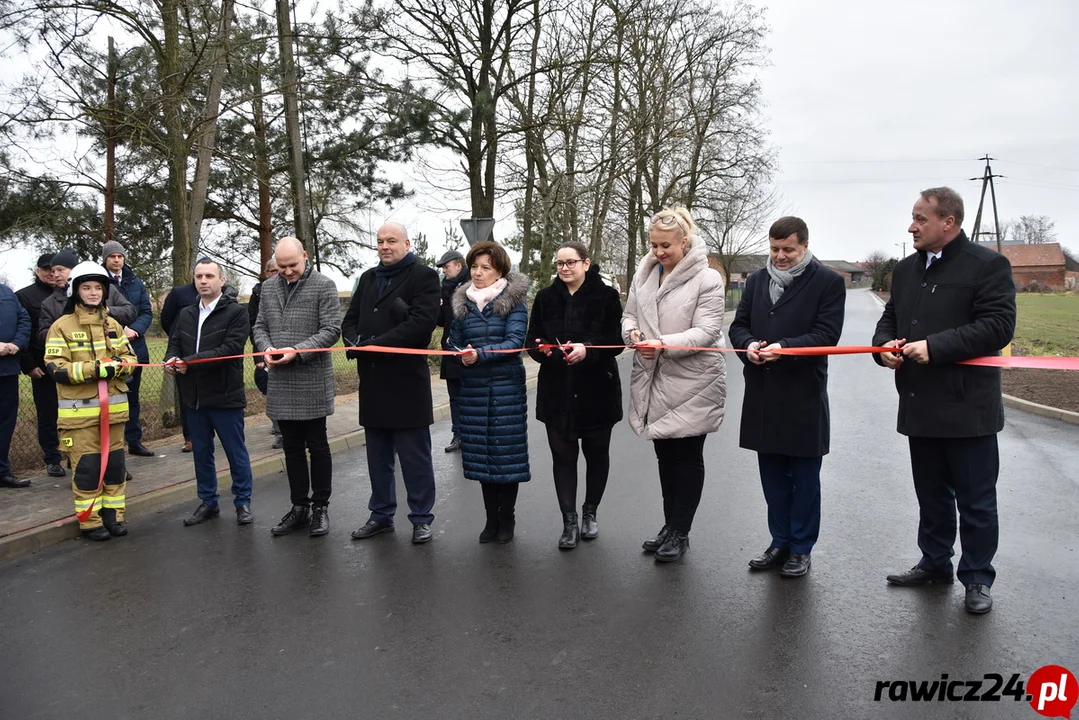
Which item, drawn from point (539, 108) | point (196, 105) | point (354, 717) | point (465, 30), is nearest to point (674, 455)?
point (354, 717)

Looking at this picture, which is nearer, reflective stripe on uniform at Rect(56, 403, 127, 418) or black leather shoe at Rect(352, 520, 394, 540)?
black leather shoe at Rect(352, 520, 394, 540)

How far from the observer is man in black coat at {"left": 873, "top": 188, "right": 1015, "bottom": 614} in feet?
12.9

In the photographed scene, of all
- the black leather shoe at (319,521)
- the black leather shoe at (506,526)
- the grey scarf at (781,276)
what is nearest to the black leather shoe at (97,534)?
the black leather shoe at (319,521)

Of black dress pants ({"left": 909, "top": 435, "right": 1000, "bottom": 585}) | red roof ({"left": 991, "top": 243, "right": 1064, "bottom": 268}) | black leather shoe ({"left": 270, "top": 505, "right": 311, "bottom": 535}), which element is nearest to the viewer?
black dress pants ({"left": 909, "top": 435, "right": 1000, "bottom": 585})

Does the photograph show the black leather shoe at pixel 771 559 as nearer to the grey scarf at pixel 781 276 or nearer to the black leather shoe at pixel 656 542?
the black leather shoe at pixel 656 542

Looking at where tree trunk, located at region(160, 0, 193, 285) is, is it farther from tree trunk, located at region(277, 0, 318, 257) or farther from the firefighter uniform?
the firefighter uniform

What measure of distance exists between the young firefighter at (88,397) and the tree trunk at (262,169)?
4.07m

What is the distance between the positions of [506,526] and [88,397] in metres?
3.15

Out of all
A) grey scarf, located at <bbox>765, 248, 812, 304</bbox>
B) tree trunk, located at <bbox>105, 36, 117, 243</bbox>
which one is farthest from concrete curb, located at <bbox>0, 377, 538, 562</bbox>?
tree trunk, located at <bbox>105, 36, 117, 243</bbox>

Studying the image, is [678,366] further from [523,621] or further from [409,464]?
[409,464]

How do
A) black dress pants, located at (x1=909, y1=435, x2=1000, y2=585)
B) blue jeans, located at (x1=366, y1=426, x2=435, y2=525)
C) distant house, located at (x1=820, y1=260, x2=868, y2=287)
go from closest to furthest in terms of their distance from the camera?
black dress pants, located at (x1=909, y1=435, x2=1000, y2=585)
blue jeans, located at (x1=366, y1=426, x2=435, y2=525)
distant house, located at (x1=820, y1=260, x2=868, y2=287)

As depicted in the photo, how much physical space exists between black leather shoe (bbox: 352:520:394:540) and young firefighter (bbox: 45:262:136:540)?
5.83 ft

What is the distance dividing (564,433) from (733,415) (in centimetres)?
612

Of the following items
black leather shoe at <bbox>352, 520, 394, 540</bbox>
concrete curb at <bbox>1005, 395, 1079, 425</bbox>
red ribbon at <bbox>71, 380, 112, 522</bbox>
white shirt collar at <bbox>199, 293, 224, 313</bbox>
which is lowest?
concrete curb at <bbox>1005, 395, 1079, 425</bbox>
